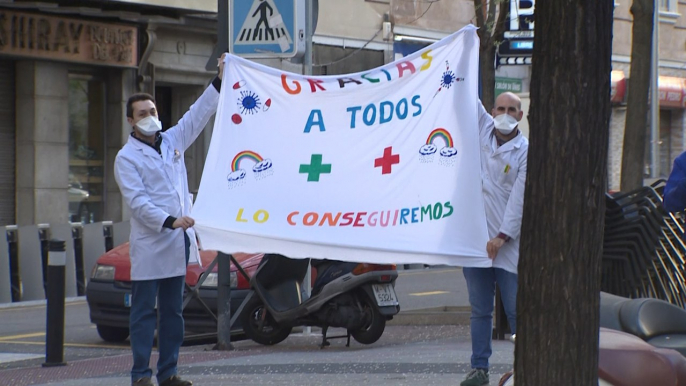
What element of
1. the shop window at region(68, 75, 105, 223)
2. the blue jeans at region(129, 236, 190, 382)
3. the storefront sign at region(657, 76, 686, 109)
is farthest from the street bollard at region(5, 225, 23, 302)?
the storefront sign at region(657, 76, 686, 109)

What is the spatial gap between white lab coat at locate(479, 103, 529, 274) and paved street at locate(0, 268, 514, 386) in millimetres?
1090

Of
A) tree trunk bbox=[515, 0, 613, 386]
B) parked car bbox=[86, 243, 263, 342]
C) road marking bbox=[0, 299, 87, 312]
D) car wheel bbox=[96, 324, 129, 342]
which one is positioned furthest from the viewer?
road marking bbox=[0, 299, 87, 312]

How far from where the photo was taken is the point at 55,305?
9203mm

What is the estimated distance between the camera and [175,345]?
24.4 ft

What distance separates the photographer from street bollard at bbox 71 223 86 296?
17.0 meters

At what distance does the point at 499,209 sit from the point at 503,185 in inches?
5.6

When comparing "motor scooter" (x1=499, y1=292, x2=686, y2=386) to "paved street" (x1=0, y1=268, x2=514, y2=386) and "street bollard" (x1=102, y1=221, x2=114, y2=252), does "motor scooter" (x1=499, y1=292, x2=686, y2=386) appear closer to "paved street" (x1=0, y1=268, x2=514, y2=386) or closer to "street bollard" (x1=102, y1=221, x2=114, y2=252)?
"paved street" (x1=0, y1=268, x2=514, y2=386)

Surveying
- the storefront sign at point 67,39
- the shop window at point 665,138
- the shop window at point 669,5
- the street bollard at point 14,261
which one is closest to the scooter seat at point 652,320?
the street bollard at point 14,261

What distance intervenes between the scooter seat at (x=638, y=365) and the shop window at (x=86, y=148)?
57.9 feet

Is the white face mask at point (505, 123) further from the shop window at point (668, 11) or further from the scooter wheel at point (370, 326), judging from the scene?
the shop window at point (668, 11)

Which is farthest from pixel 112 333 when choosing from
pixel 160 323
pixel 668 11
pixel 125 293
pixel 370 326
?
pixel 668 11

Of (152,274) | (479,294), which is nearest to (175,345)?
(152,274)

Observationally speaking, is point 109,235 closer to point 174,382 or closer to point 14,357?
point 14,357

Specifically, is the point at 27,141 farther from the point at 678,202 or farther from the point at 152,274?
the point at 678,202
